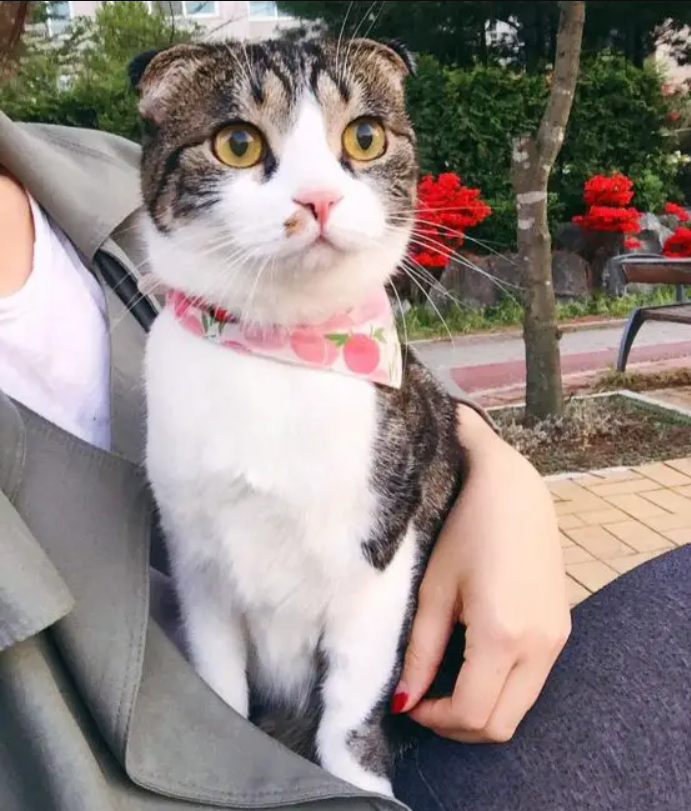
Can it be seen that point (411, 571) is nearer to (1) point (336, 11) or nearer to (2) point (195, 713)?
(2) point (195, 713)

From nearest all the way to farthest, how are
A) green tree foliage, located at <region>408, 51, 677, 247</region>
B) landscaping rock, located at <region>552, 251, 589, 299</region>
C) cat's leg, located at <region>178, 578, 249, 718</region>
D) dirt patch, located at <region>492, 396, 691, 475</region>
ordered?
cat's leg, located at <region>178, 578, 249, 718</region> → dirt patch, located at <region>492, 396, 691, 475</region> → landscaping rock, located at <region>552, 251, 589, 299</region> → green tree foliage, located at <region>408, 51, 677, 247</region>

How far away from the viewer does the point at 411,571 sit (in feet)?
3.12

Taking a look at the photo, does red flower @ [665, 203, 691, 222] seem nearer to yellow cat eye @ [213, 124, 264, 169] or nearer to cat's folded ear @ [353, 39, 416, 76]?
cat's folded ear @ [353, 39, 416, 76]

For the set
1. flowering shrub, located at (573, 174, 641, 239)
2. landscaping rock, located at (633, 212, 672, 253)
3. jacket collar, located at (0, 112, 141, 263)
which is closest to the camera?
jacket collar, located at (0, 112, 141, 263)

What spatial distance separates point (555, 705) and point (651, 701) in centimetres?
9

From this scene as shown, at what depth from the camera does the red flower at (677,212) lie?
24.1 feet

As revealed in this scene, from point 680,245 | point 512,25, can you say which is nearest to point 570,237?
point 680,245

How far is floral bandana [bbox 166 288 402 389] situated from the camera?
89cm

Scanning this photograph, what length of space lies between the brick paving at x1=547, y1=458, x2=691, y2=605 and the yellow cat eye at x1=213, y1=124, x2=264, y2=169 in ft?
5.92

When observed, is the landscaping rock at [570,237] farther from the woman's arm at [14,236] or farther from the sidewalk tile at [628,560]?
the woman's arm at [14,236]

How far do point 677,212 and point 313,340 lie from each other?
721 cm

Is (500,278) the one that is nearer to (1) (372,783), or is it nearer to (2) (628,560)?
(2) (628,560)

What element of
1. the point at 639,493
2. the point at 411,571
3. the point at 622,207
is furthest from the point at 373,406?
the point at 622,207

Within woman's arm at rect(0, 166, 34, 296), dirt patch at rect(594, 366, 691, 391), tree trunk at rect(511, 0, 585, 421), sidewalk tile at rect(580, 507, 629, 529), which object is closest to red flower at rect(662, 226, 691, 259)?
dirt patch at rect(594, 366, 691, 391)
